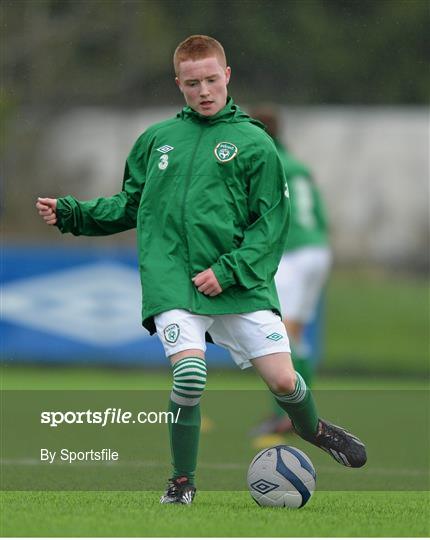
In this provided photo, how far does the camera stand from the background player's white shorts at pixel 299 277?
1013 centimetres

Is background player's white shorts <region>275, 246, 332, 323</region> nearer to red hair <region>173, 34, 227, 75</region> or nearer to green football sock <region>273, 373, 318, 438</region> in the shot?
green football sock <region>273, 373, 318, 438</region>

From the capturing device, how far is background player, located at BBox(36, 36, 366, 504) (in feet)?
20.4

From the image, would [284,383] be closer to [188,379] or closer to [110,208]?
[188,379]

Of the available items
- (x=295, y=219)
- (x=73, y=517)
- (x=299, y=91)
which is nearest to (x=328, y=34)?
(x=299, y=91)

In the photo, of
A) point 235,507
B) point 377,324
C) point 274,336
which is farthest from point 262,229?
point 377,324

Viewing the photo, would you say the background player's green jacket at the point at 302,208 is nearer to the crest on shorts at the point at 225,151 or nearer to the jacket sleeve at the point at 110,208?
the jacket sleeve at the point at 110,208

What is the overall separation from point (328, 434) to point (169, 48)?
7.16 metres

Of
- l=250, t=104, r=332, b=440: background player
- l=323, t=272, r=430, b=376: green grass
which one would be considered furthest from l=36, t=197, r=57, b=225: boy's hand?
l=323, t=272, r=430, b=376: green grass

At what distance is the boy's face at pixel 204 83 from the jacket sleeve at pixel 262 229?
327 mm

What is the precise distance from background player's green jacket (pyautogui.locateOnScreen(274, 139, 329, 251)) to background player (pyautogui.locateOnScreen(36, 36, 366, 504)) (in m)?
3.32

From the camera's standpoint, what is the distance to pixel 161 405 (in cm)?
1109

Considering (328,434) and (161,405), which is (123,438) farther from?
(328,434)

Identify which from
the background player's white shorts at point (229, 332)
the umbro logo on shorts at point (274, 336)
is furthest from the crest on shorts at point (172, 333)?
the umbro logo on shorts at point (274, 336)

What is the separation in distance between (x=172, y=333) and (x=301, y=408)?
2.60 feet
